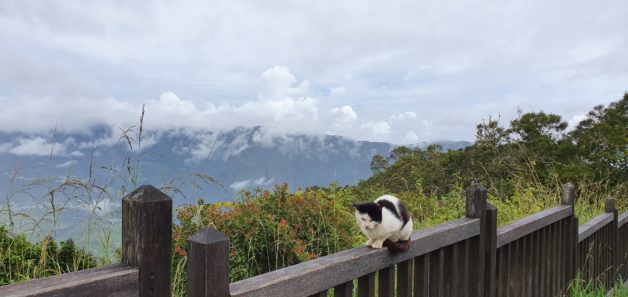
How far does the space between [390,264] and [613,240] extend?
4.91 meters

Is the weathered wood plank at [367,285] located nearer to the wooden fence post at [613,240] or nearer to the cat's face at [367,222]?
the cat's face at [367,222]

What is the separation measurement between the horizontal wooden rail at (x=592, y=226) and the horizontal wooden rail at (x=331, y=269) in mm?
2841

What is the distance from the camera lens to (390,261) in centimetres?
187

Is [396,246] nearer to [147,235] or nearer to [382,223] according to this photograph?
[382,223]

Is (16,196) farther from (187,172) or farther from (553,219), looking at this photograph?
(553,219)

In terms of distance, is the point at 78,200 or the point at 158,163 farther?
the point at 158,163

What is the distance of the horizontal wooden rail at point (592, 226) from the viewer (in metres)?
4.44

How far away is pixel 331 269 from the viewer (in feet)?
5.20

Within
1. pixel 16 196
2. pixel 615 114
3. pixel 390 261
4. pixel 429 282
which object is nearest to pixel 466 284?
pixel 429 282

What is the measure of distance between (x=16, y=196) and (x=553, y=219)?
365 centimetres

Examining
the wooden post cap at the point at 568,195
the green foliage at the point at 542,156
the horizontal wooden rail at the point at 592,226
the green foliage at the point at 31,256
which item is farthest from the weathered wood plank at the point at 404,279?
the green foliage at the point at 542,156

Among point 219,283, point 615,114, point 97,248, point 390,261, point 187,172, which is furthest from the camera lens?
point 615,114

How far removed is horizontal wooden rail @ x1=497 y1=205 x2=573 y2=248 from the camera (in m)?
2.79

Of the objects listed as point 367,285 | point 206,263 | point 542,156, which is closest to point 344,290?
point 367,285
